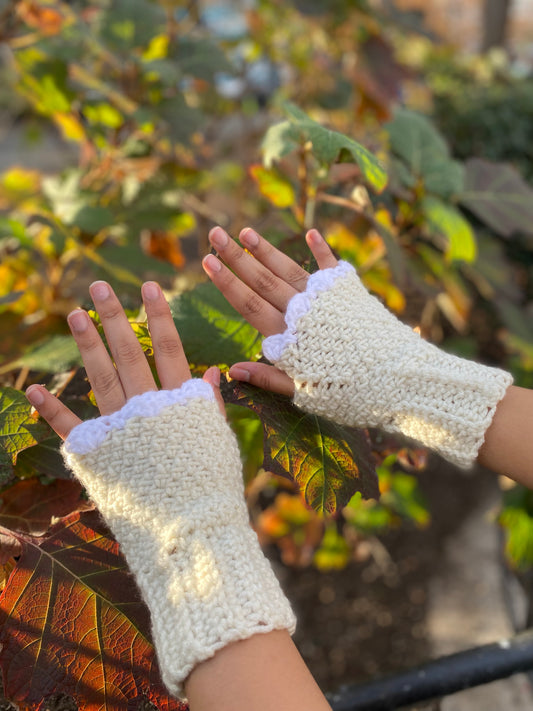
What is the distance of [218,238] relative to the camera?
2.19ft

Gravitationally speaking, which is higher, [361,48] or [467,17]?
[361,48]

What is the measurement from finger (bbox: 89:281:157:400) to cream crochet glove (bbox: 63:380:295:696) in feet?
0.09

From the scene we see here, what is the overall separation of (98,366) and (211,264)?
162 mm

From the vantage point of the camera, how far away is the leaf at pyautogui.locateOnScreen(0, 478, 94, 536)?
69 cm

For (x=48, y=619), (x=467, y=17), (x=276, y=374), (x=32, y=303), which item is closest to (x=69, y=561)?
(x=48, y=619)

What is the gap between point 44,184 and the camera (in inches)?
57.6

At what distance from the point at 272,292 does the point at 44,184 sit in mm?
988

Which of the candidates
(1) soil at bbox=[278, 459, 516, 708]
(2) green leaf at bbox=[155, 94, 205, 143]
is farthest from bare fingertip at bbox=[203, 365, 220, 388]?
(1) soil at bbox=[278, 459, 516, 708]

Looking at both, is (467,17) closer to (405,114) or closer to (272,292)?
(405,114)

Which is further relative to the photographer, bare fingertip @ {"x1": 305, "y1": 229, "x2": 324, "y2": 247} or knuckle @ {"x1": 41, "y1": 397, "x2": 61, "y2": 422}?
bare fingertip @ {"x1": 305, "y1": 229, "x2": 324, "y2": 247}

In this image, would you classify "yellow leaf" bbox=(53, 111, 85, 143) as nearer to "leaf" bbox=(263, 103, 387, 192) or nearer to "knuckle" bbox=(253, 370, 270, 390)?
"leaf" bbox=(263, 103, 387, 192)

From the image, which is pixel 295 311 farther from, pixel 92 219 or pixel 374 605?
pixel 374 605

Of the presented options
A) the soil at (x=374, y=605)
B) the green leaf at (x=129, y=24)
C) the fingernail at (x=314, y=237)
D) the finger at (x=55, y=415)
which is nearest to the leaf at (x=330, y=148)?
the fingernail at (x=314, y=237)

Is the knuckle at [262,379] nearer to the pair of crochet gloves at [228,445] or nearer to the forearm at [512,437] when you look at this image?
the pair of crochet gloves at [228,445]
